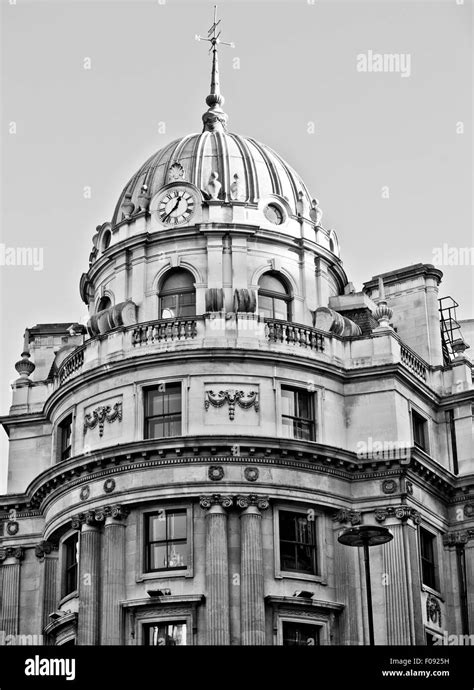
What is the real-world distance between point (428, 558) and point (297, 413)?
285 inches

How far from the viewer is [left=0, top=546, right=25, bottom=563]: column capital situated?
52.9 meters

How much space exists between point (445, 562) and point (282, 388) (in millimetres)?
9095

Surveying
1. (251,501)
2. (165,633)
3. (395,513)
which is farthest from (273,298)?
(165,633)

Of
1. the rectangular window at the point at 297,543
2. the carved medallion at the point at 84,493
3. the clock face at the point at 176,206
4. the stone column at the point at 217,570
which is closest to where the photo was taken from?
the stone column at the point at 217,570

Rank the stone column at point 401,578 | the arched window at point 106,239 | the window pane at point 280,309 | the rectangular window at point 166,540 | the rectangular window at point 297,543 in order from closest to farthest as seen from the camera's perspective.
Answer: the stone column at point 401,578 → the rectangular window at point 166,540 → the rectangular window at point 297,543 → the window pane at point 280,309 → the arched window at point 106,239

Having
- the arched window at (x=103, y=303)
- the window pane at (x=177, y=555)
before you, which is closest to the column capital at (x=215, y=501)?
the window pane at (x=177, y=555)

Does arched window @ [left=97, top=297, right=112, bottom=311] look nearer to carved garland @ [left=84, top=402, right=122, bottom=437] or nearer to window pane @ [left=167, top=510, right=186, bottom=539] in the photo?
carved garland @ [left=84, top=402, right=122, bottom=437]

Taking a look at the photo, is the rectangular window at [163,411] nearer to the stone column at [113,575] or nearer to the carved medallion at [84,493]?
the carved medallion at [84,493]

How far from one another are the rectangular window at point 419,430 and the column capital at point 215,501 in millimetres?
9082

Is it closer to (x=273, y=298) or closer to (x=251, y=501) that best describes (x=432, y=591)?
(x=251, y=501)

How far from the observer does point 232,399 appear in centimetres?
4878

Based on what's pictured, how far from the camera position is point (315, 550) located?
4828 centimetres

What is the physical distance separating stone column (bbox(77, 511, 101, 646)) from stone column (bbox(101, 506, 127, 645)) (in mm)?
288

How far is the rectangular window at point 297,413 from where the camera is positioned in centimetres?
4950
